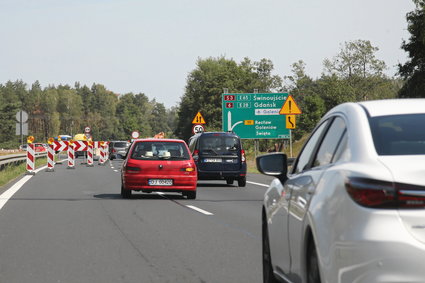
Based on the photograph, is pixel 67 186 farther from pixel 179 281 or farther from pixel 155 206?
pixel 179 281

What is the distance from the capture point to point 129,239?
11281mm

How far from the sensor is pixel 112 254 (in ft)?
32.0

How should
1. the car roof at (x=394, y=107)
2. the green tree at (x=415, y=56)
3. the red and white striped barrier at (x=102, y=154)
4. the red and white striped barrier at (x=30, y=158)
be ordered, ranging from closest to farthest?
the car roof at (x=394, y=107)
the red and white striped barrier at (x=30, y=158)
the red and white striped barrier at (x=102, y=154)
the green tree at (x=415, y=56)

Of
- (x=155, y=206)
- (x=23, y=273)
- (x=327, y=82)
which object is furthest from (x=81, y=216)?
(x=327, y=82)

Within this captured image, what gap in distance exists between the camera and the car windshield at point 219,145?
84.7ft

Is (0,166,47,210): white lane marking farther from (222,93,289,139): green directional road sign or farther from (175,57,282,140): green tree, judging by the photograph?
(175,57,282,140): green tree

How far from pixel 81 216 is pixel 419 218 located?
11334mm

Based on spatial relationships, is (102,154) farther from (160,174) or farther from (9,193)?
(160,174)

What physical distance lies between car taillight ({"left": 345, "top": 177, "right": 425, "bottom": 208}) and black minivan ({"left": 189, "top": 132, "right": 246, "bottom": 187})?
2118cm

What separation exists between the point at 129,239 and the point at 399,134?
23.4ft

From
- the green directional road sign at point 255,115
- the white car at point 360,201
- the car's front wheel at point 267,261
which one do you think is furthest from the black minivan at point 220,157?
the white car at point 360,201

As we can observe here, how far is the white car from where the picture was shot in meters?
3.84

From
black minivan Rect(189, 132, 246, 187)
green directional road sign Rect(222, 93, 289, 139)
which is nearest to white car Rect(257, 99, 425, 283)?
black minivan Rect(189, 132, 246, 187)

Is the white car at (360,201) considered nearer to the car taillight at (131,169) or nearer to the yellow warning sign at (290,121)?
the car taillight at (131,169)
